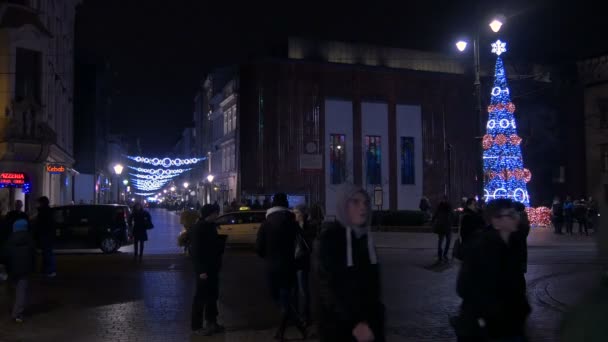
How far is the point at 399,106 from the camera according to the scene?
53031mm

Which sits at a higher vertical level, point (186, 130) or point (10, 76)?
point (186, 130)

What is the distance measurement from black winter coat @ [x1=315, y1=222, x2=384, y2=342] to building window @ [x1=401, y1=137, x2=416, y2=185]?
48.7 meters

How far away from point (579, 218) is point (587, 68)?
26.4 meters

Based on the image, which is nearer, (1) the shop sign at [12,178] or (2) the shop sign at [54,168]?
(1) the shop sign at [12,178]

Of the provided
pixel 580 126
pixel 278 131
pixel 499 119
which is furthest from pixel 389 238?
pixel 580 126

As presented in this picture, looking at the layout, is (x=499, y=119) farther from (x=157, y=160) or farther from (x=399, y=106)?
(x=157, y=160)

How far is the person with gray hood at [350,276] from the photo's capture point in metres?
4.27

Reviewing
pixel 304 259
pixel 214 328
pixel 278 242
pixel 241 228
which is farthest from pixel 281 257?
pixel 241 228

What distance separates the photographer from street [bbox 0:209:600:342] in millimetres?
8992

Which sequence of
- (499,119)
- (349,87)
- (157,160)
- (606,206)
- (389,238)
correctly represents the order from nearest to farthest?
1. (606,206)
2. (389,238)
3. (499,119)
4. (157,160)
5. (349,87)

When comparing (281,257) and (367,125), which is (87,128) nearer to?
(367,125)

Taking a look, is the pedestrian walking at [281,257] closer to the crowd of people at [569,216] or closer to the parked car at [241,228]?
the parked car at [241,228]

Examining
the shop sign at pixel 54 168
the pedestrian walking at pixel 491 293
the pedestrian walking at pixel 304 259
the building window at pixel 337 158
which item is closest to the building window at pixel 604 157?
the building window at pixel 337 158

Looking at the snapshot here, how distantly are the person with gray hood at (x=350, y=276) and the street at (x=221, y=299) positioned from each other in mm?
1223
